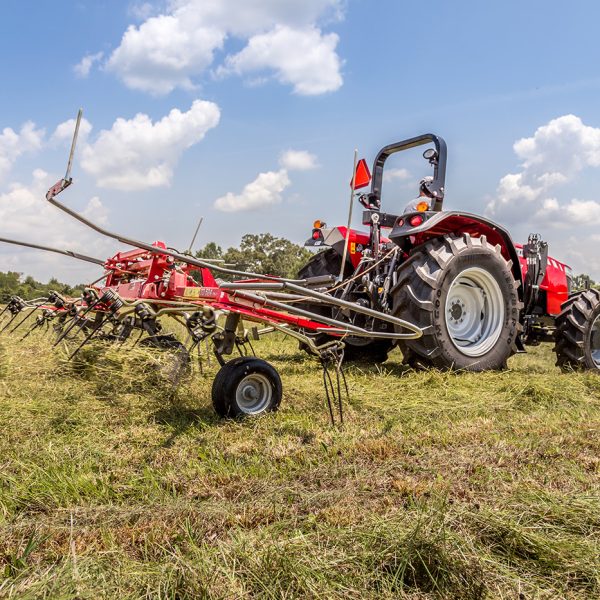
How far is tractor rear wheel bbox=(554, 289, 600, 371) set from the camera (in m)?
6.26

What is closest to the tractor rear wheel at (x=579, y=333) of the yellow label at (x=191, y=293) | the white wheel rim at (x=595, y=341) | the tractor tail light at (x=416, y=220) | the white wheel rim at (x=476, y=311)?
the white wheel rim at (x=595, y=341)

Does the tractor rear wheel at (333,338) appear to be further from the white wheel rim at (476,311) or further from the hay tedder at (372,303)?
the white wheel rim at (476,311)

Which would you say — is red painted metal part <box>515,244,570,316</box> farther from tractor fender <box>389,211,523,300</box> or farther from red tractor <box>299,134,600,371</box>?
tractor fender <box>389,211,523,300</box>

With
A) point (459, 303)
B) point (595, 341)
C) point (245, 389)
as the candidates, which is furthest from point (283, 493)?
point (595, 341)

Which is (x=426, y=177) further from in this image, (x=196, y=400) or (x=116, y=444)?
(x=116, y=444)

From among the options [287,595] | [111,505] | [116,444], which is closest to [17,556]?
[111,505]

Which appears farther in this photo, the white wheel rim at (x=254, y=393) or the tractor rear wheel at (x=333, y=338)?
the tractor rear wheel at (x=333, y=338)

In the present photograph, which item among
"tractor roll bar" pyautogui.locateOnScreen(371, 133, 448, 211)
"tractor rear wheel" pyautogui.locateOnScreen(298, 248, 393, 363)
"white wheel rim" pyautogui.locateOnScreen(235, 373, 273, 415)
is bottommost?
"white wheel rim" pyautogui.locateOnScreen(235, 373, 273, 415)

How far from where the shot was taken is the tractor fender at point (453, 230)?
202 inches

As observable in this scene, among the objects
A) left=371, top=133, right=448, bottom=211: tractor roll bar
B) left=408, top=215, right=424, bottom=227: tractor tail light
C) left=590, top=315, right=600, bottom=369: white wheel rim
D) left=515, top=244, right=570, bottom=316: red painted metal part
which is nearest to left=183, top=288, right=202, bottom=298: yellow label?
left=408, top=215, right=424, bottom=227: tractor tail light

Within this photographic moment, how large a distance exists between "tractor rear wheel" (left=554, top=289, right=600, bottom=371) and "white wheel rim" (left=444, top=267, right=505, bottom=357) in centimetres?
119

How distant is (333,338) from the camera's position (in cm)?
659

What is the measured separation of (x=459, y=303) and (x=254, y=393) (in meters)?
2.72

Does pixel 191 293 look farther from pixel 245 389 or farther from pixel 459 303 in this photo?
pixel 459 303
